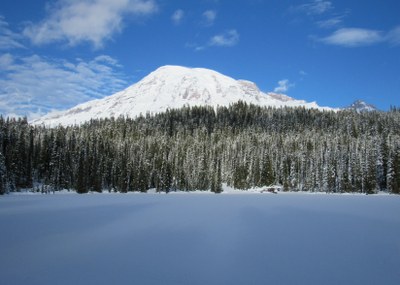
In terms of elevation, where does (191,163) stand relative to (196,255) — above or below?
above

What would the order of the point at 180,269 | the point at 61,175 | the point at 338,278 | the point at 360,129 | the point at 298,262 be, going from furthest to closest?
the point at 360,129 < the point at 61,175 < the point at 298,262 < the point at 180,269 < the point at 338,278

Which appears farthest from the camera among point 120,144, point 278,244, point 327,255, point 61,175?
point 120,144

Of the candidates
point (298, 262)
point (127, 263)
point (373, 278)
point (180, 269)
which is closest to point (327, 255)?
point (298, 262)

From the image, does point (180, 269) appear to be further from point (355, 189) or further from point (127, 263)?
point (355, 189)

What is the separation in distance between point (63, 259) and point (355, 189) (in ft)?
330

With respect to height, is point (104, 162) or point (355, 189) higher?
point (104, 162)

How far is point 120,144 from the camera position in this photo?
378ft

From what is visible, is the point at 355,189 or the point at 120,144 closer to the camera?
the point at 355,189

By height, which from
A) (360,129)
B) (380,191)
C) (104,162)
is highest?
(360,129)

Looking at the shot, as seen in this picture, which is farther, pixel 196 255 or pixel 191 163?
pixel 191 163

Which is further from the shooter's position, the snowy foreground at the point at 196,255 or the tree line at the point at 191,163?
the tree line at the point at 191,163

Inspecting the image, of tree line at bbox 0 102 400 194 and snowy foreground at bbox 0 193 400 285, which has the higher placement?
tree line at bbox 0 102 400 194

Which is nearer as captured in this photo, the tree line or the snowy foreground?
the snowy foreground

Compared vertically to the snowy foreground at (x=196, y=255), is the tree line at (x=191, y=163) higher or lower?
higher
